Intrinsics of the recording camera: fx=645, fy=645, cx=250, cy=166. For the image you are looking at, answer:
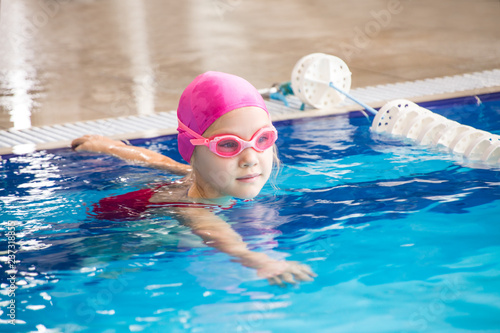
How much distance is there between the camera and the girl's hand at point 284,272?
2.57 meters

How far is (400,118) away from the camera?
4.65 meters

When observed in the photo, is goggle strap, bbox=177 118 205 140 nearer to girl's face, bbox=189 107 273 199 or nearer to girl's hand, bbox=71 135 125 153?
girl's face, bbox=189 107 273 199

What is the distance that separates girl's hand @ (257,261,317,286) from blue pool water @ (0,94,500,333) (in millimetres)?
36

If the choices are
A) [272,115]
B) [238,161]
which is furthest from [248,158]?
[272,115]

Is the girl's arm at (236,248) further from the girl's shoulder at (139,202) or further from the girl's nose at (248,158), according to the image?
the girl's nose at (248,158)

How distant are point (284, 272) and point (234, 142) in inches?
23.2

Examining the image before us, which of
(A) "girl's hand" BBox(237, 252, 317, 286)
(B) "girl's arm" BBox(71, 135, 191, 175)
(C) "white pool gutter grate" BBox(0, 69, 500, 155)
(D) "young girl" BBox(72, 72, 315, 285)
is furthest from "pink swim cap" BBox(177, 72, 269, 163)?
(C) "white pool gutter grate" BBox(0, 69, 500, 155)

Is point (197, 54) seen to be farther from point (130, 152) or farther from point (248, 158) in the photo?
point (248, 158)

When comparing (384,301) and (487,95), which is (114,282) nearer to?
(384,301)

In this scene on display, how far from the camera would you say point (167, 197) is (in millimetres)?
3373

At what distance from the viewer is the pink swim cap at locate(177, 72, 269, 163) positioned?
2.77m

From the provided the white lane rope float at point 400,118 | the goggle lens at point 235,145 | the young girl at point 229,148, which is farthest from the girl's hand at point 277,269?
the white lane rope float at point 400,118

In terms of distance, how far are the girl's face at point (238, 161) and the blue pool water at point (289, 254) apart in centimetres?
29

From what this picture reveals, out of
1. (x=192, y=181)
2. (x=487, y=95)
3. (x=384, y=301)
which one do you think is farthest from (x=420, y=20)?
(x=384, y=301)
